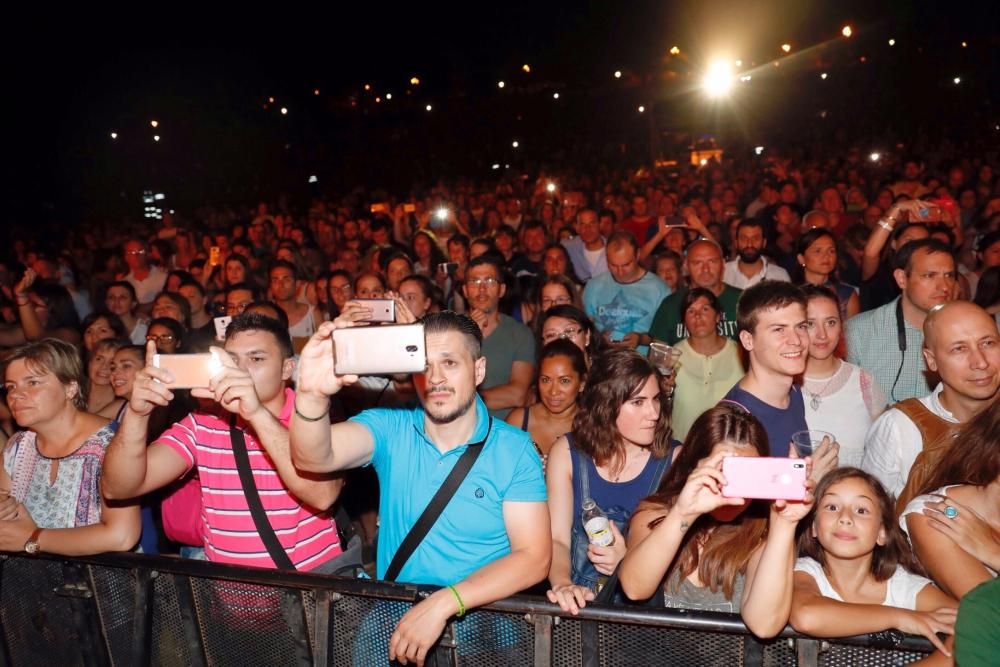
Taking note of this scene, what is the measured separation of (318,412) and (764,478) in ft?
4.41

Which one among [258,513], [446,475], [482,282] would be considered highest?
[482,282]

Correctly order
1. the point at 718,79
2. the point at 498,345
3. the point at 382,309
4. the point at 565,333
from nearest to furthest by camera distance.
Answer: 1. the point at 382,309
2. the point at 565,333
3. the point at 498,345
4. the point at 718,79

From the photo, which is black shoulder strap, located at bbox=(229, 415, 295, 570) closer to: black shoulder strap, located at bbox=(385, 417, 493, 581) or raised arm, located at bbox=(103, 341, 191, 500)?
raised arm, located at bbox=(103, 341, 191, 500)

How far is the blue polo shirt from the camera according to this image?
2.77 m

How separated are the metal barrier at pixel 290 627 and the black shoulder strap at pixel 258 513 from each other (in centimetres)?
25

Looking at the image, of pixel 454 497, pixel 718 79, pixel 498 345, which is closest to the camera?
pixel 454 497

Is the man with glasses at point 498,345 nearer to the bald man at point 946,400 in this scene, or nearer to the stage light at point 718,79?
the bald man at point 946,400

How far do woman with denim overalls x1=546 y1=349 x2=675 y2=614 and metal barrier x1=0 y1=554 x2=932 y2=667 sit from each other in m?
0.76

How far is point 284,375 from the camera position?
3.51 m

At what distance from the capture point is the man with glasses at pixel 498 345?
17.9 feet

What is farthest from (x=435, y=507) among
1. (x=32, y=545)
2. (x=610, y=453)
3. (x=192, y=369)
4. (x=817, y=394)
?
(x=817, y=394)

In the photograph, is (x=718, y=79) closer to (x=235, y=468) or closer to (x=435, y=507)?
(x=235, y=468)

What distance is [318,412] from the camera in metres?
2.46

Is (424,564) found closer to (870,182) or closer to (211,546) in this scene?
(211,546)
